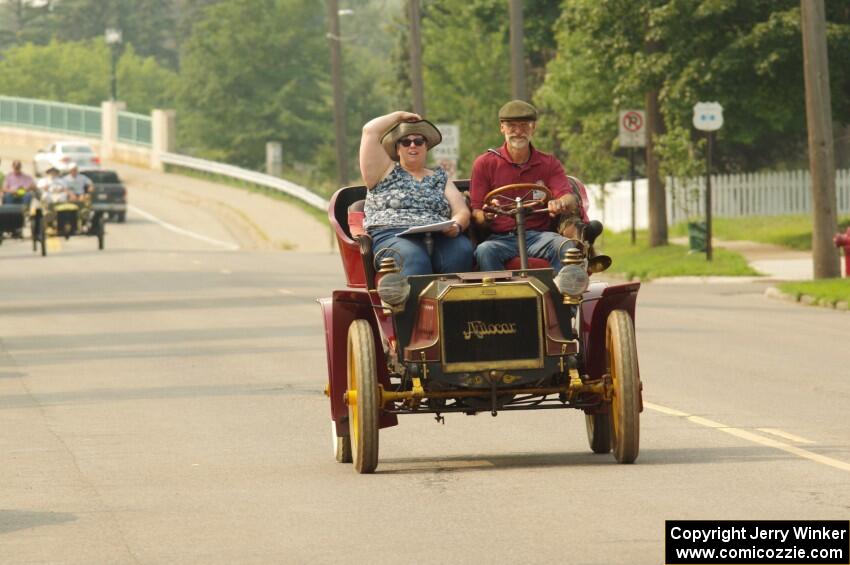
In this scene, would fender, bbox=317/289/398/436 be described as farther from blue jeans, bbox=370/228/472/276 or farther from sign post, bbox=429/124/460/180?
sign post, bbox=429/124/460/180

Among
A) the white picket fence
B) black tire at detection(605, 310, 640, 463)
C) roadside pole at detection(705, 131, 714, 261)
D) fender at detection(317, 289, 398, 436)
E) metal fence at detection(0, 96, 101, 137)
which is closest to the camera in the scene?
black tire at detection(605, 310, 640, 463)

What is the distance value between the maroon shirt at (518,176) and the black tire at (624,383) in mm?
1169

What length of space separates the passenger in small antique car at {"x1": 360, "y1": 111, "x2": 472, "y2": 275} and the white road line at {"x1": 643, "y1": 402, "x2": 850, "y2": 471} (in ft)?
7.20

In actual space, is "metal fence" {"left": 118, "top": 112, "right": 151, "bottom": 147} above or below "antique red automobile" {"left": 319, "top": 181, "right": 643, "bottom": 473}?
above

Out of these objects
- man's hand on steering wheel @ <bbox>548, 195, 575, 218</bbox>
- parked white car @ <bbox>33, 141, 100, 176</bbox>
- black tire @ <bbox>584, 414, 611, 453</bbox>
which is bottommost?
black tire @ <bbox>584, 414, 611, 453</bbox>

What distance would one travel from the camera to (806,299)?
29.7 m

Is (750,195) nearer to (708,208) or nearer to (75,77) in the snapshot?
(708,208)

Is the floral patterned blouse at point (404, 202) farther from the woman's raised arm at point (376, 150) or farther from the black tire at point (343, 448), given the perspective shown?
the black tire at point (343, 448)

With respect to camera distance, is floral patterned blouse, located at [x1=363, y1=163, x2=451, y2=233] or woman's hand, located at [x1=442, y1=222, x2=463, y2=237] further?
floral patterned blouse, located at [x1=363, y1=163, x2=451, y2=233]

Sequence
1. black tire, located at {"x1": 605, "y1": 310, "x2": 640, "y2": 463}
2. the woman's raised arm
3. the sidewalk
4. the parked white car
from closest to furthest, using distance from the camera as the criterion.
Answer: black tire, located at {"x1": 605, "y1": 310, "x2": 640, "y2": 463} < the woman's raised arm < the sidewalk < the parked white car

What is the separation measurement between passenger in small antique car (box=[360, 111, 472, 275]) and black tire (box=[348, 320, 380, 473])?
0.75 m

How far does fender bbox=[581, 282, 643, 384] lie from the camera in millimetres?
12297

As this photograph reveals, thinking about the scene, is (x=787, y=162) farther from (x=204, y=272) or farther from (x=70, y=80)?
(x=70, y=80)

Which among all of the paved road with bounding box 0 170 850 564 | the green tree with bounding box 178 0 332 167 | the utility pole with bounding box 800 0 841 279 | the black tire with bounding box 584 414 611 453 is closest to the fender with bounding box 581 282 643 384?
the black tire with bounding box 584 414 611 453
